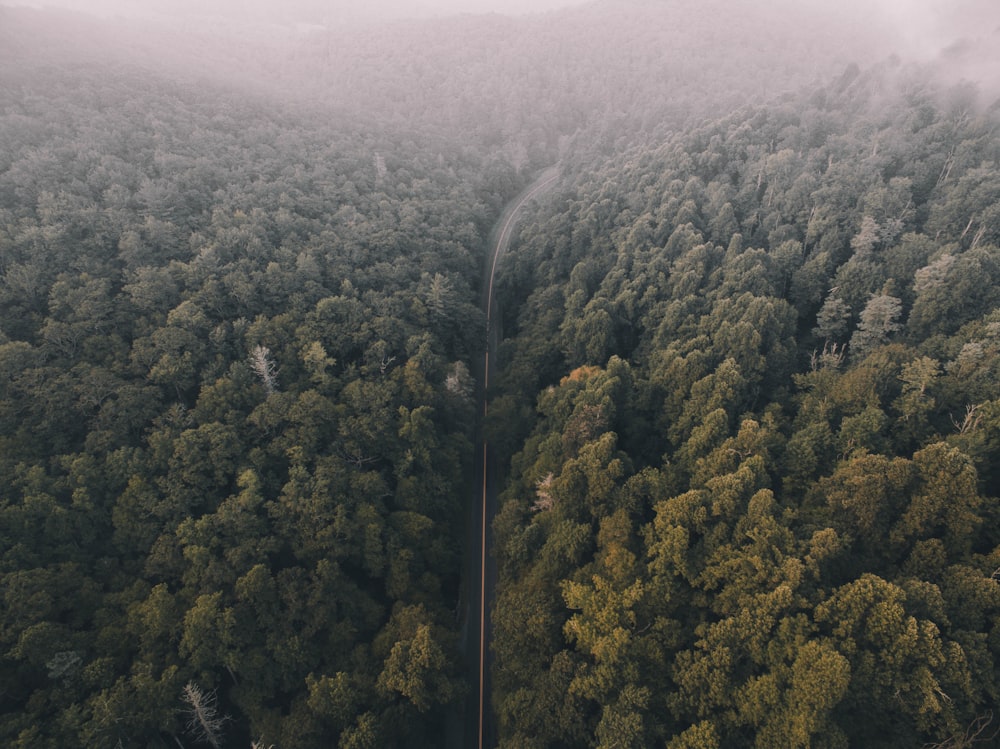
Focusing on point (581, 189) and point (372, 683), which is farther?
point (581, 189)

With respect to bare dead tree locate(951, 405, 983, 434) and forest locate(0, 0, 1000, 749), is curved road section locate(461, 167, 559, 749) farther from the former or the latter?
bare dead tree locate(951, 405, 983, 434)

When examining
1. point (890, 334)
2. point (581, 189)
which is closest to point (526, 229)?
point (581, 189)

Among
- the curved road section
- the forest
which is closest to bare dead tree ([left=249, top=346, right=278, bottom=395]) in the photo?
the forest

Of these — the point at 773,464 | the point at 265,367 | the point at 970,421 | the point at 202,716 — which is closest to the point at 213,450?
the point at 265,367

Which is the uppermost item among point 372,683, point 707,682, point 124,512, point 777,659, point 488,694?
point 777,659

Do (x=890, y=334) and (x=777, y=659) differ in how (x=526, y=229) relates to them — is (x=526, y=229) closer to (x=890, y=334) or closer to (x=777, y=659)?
(x=890, y=334)

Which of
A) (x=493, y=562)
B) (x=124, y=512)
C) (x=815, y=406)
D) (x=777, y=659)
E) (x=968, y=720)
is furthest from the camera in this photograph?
(x=493, y=562)
